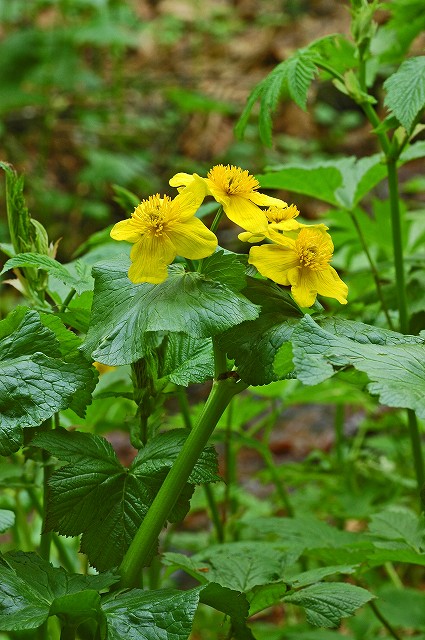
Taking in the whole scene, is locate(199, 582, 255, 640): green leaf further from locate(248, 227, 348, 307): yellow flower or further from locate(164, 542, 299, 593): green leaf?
locate(248, 227, 348, 307): yellow flower

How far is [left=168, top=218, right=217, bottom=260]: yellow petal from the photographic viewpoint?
615 mm

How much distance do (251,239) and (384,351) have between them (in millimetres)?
153

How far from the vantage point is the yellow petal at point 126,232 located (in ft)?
2.04

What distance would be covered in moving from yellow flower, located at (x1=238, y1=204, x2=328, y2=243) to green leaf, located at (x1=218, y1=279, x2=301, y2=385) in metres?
0.04

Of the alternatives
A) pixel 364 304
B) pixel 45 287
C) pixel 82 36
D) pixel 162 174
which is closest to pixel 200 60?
pixel 162 174

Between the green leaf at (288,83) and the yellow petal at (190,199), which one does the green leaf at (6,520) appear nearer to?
the yellow petal at (190,199)

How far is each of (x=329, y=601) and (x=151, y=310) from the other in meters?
0.35

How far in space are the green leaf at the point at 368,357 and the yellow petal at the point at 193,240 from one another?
10 cm

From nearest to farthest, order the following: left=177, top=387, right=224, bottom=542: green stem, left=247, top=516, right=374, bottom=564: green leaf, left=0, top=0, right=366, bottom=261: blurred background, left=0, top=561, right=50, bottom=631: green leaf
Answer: left=0, top=561, right=50, bottom=631: green leaf < left=247, top=516, right=374, bottom=564: green leaf < left=177, top=387, right=224, bottom=542: green stem < left=0, top=0, right=366, bottom=261: blurred background

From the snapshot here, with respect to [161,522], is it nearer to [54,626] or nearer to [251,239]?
[251,239]

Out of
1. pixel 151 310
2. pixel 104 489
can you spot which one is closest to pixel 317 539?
pixel 104 489

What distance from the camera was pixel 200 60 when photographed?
502 cm

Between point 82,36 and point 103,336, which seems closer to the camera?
point 103,336

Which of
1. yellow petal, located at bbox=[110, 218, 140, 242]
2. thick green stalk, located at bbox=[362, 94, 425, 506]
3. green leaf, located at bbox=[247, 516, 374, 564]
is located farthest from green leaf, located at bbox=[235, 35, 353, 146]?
green leaf, located at bbox=[247, 516, 374, 564]
